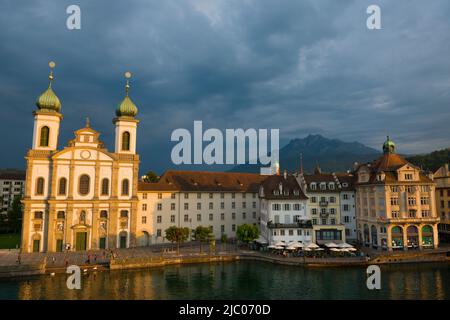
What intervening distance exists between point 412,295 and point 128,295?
29.1 m

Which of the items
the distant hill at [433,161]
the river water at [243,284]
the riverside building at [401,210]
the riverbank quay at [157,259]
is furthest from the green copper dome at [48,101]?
the distant hill at [433,161]

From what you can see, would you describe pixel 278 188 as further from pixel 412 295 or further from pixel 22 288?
pixel 22 288

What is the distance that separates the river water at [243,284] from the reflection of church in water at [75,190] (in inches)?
573

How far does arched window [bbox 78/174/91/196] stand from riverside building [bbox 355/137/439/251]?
167ft

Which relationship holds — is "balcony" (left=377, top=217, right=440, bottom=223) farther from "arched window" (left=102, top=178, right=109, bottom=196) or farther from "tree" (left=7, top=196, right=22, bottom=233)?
"tree" (left=7, top=196, right=22, bottom=233)

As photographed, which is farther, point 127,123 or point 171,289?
point 127,123

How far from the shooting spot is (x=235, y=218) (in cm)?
6569

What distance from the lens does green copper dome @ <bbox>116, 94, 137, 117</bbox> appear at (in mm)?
58656

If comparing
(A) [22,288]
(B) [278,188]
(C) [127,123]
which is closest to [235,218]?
(B) [278,188]

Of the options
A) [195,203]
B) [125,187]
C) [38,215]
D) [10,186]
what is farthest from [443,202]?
[10,186]

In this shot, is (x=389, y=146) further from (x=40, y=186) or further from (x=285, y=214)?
(x=40, y=186)

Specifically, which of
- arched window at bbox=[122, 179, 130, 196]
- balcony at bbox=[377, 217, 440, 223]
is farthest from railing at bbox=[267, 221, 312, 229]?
arched window at bbox=[122, 179, 130, 196]

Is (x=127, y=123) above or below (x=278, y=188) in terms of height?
above

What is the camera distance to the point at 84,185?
5369 cm
